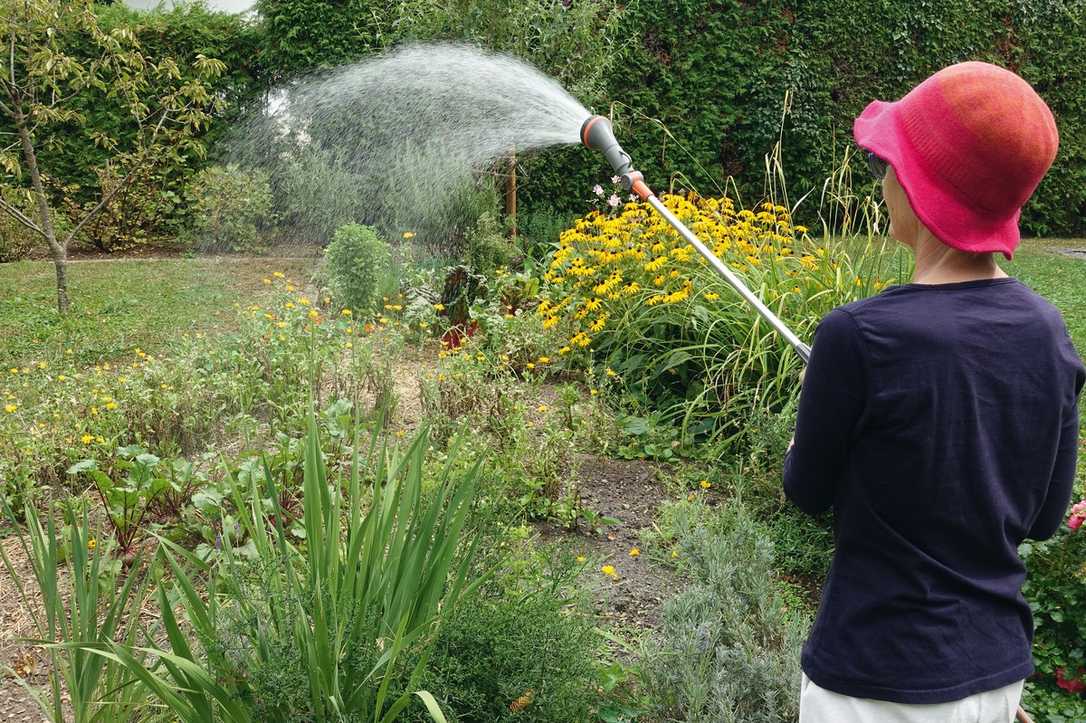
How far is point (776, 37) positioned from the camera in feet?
36.7

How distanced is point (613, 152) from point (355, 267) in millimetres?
4198

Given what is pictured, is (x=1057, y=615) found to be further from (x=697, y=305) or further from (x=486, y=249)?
(x=486, y=249)

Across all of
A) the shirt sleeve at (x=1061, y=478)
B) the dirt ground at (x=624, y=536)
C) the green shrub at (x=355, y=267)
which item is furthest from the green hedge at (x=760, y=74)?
the shirt sleeve at (x=1061, y=478)

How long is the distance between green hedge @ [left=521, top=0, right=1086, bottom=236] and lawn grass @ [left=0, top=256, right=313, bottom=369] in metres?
3.49

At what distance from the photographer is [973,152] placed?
131 centimetres

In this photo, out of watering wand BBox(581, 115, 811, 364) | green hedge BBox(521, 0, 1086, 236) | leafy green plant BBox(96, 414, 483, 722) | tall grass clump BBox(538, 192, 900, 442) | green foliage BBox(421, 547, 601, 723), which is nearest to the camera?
leafy green plant BBox(96, 414, 483, 722)

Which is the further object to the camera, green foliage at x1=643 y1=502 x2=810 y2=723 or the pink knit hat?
green foliage at x1=643 y1=502 x2=810 y2=723

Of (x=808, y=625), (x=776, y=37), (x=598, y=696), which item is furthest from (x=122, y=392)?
(x=776, y=37)

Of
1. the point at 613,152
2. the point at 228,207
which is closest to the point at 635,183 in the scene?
the point at 613,152

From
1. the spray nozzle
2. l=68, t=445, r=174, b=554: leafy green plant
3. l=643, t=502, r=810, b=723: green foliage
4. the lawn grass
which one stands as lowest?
the lawn grass

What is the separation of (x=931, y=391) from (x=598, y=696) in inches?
57.2

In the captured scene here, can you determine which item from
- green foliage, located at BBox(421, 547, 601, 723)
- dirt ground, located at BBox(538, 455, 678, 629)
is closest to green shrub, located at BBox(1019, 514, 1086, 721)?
dirt ground, located at BBox(538, 455, 678, 629)

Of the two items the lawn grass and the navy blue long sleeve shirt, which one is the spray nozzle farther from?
the lawn grass

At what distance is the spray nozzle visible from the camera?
8.04 ft
